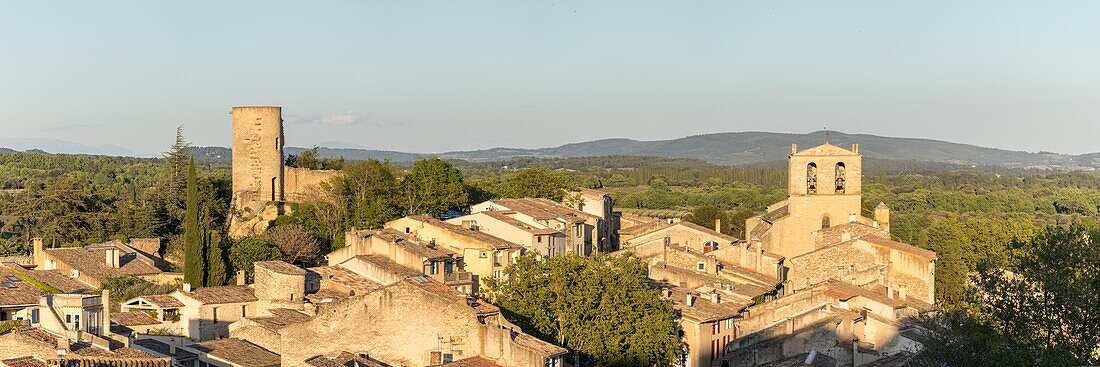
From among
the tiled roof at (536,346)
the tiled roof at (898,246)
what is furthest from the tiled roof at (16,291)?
the tiled roof at (898,246)

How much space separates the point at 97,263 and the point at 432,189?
14.2 m

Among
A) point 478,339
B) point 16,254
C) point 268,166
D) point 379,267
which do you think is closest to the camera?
point 478,339

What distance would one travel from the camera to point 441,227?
4156 cm

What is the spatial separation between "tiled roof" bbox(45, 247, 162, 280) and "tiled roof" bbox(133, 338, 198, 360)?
34.2 ft

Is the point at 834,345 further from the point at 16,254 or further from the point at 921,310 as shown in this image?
the point at 16,254

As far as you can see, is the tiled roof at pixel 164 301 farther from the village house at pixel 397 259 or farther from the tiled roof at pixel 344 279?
the village house at pixel 397 259

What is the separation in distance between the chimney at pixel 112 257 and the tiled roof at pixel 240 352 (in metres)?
12.4

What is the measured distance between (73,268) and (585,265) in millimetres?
15426

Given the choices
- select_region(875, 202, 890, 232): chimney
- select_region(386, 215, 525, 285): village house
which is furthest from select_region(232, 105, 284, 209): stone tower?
select_region(875, 202, 890, 232): chimney

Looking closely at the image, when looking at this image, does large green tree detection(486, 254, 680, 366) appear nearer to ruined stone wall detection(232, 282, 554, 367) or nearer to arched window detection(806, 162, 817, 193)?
ruined stone wall detection(232, 282, 554, 367)

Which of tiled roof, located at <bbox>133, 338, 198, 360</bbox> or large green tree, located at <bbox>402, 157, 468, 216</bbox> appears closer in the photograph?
tiled roof, located at <bbox>133, 338, 198, 360</bbox>

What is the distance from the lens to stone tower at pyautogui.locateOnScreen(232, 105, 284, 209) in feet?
169

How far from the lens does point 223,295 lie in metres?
35.1

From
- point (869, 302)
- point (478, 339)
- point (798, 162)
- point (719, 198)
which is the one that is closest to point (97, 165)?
point (719, 198)
